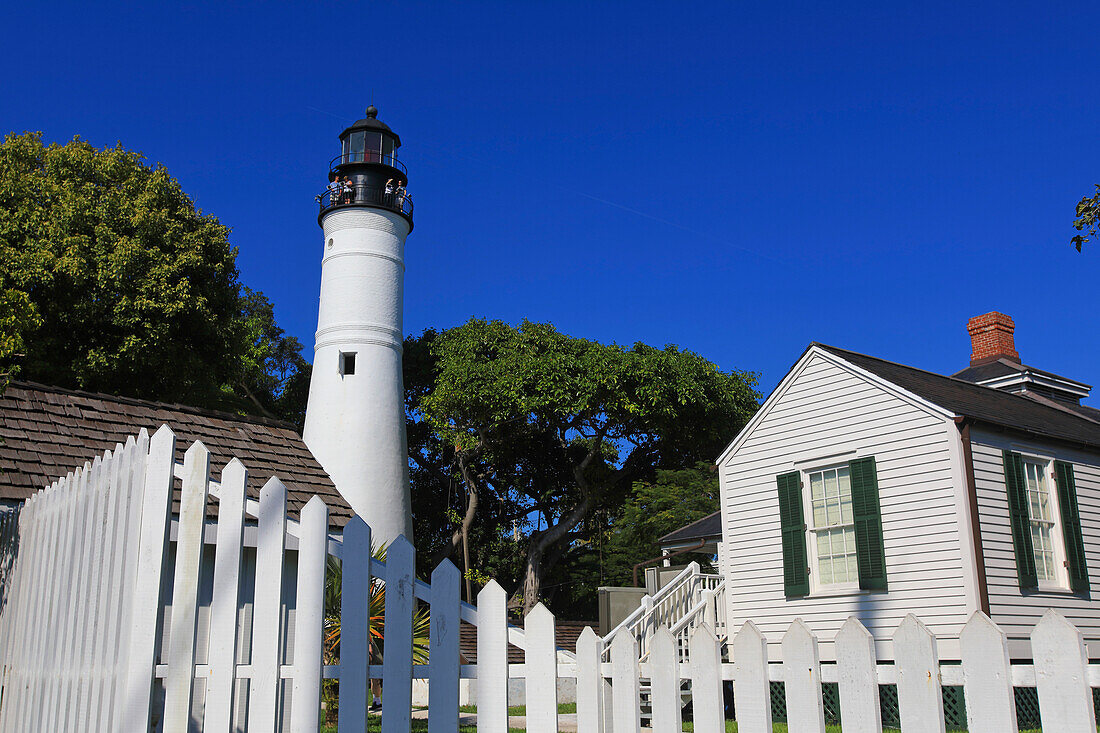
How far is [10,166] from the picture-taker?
77.0ft

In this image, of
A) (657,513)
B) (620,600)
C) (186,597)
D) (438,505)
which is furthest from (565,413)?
(186,597)

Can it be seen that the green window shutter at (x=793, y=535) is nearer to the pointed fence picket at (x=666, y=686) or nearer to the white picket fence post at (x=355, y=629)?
the pointed fence picket at (x=666, y=686)

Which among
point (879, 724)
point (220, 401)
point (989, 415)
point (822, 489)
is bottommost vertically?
point (879, 724)

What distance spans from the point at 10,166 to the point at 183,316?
19.0 feet

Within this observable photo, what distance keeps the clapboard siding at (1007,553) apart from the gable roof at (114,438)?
28.2 feet

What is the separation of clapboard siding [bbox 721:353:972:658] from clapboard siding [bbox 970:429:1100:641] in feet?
1.41

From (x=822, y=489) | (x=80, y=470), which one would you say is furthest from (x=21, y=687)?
(x=822, y=489)

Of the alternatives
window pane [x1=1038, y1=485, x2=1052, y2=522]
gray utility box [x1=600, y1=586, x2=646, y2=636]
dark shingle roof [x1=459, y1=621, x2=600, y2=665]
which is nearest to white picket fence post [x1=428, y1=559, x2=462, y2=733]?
window pane [x1=1038, y1=485, x2=1052, y2=522]

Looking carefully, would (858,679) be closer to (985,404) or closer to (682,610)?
(985,404)

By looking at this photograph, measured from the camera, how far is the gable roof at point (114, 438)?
993cm

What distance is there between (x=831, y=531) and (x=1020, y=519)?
2.58m

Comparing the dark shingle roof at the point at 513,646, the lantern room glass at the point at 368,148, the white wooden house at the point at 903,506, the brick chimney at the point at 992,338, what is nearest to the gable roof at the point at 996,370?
the brick chimney at the point at 992,338

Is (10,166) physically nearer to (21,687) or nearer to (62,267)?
(62,267)

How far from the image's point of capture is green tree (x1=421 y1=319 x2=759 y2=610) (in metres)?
30.4
